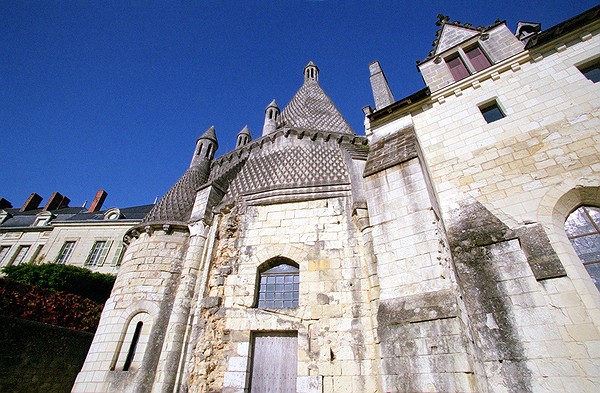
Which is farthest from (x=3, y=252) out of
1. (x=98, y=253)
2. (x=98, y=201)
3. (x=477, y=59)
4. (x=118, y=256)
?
(x=477, y=59)

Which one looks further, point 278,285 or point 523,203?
point 278,285

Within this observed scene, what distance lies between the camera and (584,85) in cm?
512

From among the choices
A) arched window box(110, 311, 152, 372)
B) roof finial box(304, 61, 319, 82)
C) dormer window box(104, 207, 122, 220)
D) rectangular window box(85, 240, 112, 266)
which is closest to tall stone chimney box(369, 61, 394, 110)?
arched window box(110, 311, 152, 372)

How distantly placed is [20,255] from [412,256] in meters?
23.5

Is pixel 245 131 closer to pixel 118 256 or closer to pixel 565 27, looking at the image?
pixel 118 256

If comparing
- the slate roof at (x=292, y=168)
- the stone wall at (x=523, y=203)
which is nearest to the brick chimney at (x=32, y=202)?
the slate roof at (x=292, y=168)

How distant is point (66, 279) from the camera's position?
12961mm

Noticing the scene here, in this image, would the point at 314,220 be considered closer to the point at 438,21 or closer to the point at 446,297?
the point at 446,297

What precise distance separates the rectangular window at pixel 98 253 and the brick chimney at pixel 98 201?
15.6 ft

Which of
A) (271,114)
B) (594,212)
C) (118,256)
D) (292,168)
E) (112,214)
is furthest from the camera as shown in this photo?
(112,214)

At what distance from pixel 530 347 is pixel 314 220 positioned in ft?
13.6

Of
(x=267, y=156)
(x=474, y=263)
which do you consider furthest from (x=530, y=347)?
(x=267, y=156)

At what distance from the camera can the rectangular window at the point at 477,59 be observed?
6.86m

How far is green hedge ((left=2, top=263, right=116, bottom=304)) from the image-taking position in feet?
42.2
